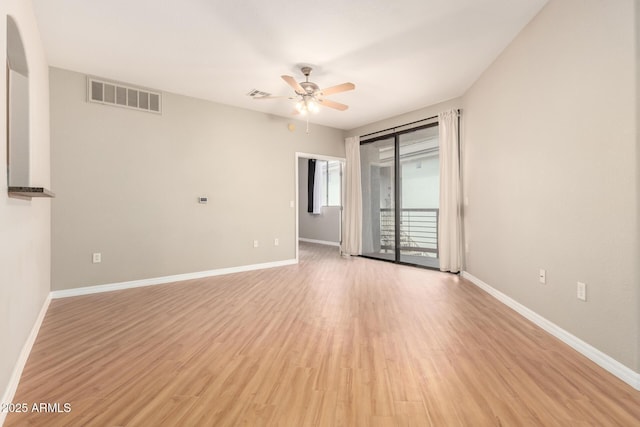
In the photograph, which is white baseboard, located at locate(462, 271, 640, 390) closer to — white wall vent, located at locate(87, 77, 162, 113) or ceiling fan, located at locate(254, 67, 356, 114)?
ceiling fan, located at locate(254, 67, 356, 114)

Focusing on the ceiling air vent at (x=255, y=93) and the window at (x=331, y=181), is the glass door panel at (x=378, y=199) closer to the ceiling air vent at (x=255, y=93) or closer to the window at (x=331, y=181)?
the window at (x=331, y=181)

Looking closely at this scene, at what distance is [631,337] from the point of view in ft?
5.53

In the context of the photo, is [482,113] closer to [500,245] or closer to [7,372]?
[500,245]

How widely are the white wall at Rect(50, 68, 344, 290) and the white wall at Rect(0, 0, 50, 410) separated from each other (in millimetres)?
277

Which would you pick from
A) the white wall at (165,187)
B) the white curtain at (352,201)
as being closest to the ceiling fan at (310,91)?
the white wall at (165,187)

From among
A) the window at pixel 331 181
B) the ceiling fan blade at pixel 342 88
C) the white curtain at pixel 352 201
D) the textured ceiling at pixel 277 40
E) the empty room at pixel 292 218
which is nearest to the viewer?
the empty room at pixel 292 218

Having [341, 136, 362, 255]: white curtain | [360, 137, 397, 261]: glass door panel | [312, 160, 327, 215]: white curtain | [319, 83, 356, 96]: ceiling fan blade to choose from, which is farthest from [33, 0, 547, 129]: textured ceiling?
[312, 160, 327, 215]: white curtain

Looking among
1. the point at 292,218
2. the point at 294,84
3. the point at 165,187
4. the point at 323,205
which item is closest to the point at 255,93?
the point at 294,84

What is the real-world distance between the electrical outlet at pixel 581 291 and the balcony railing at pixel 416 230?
3367 mm

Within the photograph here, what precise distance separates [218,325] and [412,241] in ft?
13.8

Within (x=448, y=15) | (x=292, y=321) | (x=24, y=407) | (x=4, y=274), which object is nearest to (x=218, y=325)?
(x=292, y=321)

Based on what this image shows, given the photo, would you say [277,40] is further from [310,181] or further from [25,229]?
[310,181]

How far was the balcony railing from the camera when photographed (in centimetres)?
555

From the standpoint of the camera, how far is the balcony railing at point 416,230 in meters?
5.55
